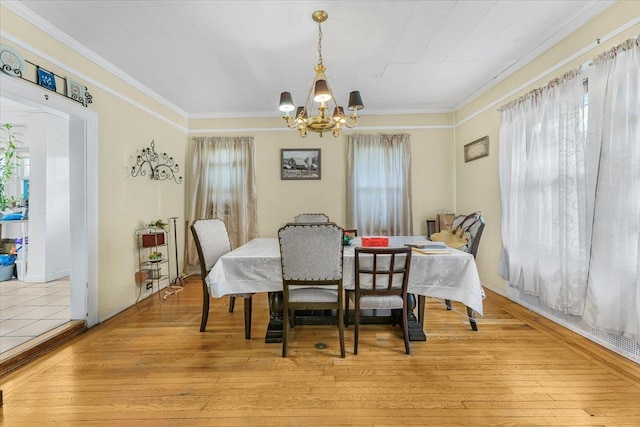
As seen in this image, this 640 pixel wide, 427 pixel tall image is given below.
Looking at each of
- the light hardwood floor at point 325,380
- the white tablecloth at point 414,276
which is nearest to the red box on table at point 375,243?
the white tablecloth at point 414,276

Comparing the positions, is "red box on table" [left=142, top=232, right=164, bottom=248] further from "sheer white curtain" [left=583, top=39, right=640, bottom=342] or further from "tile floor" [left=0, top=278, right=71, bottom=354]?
"sheer white curtain" [left=583, top=39, right=640, bottom=342]

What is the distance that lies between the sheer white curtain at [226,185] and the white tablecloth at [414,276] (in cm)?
250

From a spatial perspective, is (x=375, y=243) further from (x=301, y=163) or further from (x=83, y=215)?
(x=83, y=215)

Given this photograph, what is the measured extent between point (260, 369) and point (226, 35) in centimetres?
285

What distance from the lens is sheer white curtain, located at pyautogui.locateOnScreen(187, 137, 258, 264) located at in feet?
16.0

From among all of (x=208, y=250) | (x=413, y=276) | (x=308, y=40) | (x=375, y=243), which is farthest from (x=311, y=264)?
(x=308, y=40)

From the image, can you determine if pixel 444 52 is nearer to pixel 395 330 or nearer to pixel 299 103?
pixel 299 103

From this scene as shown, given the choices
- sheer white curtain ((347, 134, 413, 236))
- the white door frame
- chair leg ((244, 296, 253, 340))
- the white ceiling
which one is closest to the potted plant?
the white door frame

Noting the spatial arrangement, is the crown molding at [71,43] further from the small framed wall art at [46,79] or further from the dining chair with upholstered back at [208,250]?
the dining chair with upholstered back at [208,250]

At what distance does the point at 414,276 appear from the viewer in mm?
2393

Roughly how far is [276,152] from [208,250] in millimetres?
2636

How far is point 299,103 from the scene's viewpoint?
14.9ft

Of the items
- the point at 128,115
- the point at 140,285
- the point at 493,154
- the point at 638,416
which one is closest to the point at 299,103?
the point at 128,115

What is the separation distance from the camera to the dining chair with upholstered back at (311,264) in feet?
6.96
